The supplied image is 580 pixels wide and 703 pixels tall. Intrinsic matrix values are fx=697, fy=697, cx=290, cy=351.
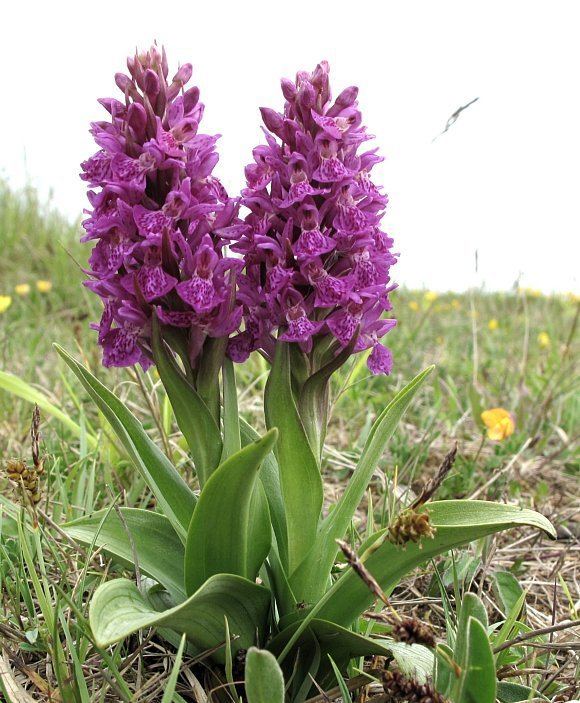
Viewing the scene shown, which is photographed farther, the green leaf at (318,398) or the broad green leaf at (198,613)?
the green leaf at (318,398)

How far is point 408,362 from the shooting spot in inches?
216

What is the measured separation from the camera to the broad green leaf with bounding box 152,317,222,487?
1876mm

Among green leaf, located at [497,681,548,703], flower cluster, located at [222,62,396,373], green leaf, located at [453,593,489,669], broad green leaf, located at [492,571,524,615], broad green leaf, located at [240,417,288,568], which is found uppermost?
flower cluster, located at [222,62,396,373]

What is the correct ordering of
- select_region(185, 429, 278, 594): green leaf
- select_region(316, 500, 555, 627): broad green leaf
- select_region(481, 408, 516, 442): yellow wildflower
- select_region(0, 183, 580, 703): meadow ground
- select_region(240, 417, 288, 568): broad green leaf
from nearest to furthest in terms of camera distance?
select_region(185, 429, 278, 594): green leaf → select_region(316, 500, 555, 627): broad green leaf → select_region(0, 183, 580, 703): meadow ground → select_region(240, 417, 288, 568): broad green leaf → select_region(481, 408, 516, 442): yellow wildflower

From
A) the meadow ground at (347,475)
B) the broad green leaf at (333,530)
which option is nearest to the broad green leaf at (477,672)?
the meadow ground at (347,475)

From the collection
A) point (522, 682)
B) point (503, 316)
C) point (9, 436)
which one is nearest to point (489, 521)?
point (522, 682)

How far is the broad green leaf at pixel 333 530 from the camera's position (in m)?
1.99

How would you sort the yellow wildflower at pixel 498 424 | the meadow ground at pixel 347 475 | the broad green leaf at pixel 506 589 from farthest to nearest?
the yellow wildflower at pixel 498 424
the broad green leaf at pixel 506 589
the meadow ground at pixel 347 475

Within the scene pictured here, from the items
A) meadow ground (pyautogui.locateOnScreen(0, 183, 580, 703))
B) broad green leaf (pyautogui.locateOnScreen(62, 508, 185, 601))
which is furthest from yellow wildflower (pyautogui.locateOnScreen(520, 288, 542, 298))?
broad green leaf (pyautogui.locateOnScreen(62, 508, 185, 601))

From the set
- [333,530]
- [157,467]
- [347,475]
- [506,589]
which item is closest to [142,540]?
[157,467]

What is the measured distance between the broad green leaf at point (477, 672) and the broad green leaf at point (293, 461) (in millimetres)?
567

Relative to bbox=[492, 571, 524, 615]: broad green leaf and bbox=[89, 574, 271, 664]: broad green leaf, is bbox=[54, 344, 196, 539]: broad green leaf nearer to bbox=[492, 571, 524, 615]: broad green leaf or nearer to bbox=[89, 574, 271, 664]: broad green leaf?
Answer: bbox=[89, 574, 271, 664]: broad green leaf

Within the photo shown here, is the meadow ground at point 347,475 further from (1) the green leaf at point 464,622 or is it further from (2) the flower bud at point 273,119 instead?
(2) the flower bud at point 273,119

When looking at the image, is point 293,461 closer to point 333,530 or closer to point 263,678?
point 333,530
